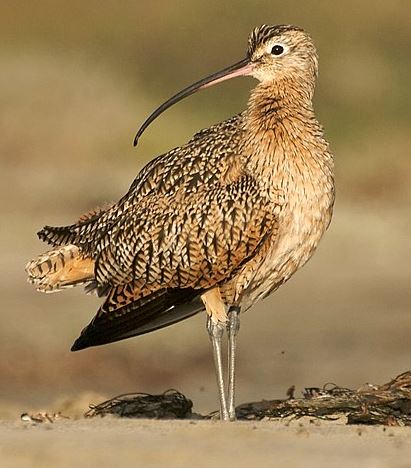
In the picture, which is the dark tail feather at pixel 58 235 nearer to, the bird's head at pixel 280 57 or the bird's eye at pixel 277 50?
the bird's head at pixel 280 57

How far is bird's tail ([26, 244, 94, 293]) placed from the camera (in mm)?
13281

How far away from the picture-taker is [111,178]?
92.6ft

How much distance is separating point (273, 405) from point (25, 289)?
912cm

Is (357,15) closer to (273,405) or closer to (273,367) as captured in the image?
(273,367)

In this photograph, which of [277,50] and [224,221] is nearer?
[224,221]

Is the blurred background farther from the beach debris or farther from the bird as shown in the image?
the bird

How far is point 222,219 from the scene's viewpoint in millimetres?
12594

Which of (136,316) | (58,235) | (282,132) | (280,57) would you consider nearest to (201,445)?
(136,316)

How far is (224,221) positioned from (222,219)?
0.06 feet

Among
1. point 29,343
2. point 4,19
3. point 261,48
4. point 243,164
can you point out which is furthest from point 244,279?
point 4,19

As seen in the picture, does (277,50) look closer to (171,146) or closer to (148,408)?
(148,408)

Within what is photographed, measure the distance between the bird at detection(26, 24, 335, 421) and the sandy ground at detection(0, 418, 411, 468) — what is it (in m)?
1.28

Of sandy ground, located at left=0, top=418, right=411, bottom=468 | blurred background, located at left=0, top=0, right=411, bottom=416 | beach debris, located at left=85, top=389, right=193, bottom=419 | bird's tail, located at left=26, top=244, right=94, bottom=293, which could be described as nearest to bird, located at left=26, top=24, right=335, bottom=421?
bird's tail, located at left=26, top=244, right=94, bottom=293

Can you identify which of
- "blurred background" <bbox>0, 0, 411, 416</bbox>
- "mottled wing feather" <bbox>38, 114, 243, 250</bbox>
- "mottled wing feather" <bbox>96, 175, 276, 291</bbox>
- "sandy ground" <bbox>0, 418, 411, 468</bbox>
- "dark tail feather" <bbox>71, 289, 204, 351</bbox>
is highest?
"blurred background" <bbox>0, 0, 411, 416</bbox>
